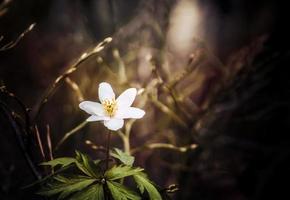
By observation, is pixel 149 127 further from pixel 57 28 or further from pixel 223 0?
pixel 57 28

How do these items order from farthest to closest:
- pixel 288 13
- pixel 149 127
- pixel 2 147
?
pixel 288 13 < pixel 149 127 < pixel 2 147

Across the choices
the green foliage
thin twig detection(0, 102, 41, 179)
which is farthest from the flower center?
thin twig detection(0, 102, 41, 179)

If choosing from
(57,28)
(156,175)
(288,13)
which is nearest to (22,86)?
(57,28)

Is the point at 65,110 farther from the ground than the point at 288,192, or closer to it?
farther from the ground

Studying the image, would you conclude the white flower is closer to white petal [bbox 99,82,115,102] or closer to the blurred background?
white petal [bbox 99,82,115,102]

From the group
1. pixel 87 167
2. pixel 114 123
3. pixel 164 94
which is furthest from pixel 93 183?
pixel 164 94

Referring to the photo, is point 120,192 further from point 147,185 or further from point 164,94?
point 164,94

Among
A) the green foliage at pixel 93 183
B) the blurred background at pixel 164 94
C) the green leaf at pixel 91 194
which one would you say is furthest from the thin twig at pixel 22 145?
the blurred background at pixel 164 94
